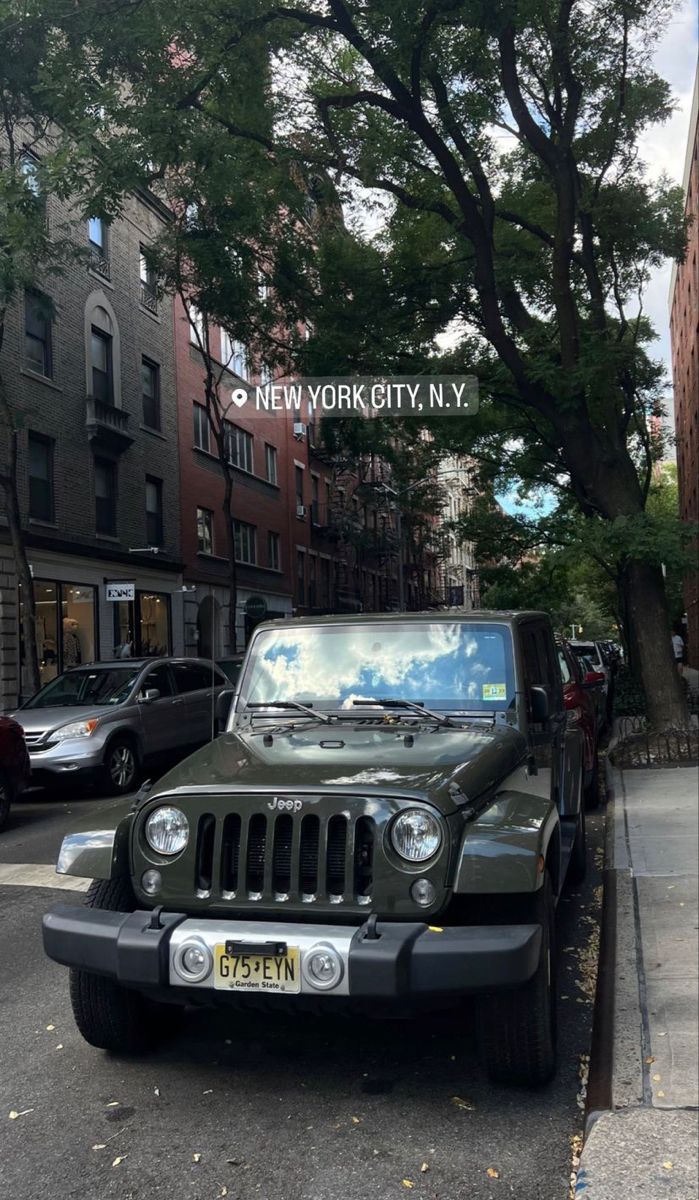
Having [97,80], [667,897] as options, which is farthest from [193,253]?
[667,897]

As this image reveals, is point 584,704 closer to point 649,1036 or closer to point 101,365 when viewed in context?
point 649,1036

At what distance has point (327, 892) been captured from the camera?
11.0 ft

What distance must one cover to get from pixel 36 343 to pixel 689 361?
100ft

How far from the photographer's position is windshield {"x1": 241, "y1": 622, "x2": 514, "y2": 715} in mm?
4625

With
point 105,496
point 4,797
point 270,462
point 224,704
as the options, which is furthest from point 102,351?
point 224,704

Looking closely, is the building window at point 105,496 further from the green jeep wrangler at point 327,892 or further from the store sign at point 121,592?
the green jeep wrangler at point 327,892

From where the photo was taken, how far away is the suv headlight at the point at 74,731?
11.5 meters

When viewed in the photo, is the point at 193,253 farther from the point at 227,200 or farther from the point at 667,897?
the point at 667,897

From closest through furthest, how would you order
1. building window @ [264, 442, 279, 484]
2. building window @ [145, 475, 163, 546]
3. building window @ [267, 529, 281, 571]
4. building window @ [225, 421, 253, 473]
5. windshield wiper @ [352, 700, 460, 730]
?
windshield wiper @ [352, 700, 460, 730] < building window @ [145, 475, 163, 546] < building window @ [225, 421, 253, 473] < building window @ [267, 529, 281, 571] < building window @ [264, 442, 279, 484]

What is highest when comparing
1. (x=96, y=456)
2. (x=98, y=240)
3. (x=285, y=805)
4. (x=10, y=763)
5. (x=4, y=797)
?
(x=98, y=240)

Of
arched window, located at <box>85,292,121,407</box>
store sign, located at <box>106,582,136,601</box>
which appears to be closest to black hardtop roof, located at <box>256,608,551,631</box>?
store sign, located at <box>106,582,136,601</box>

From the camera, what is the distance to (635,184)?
1579cm

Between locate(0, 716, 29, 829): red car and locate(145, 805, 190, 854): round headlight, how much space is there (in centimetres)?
628

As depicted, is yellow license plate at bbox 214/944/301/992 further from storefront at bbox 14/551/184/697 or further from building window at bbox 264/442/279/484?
building window at bbox 264/442/279/484
